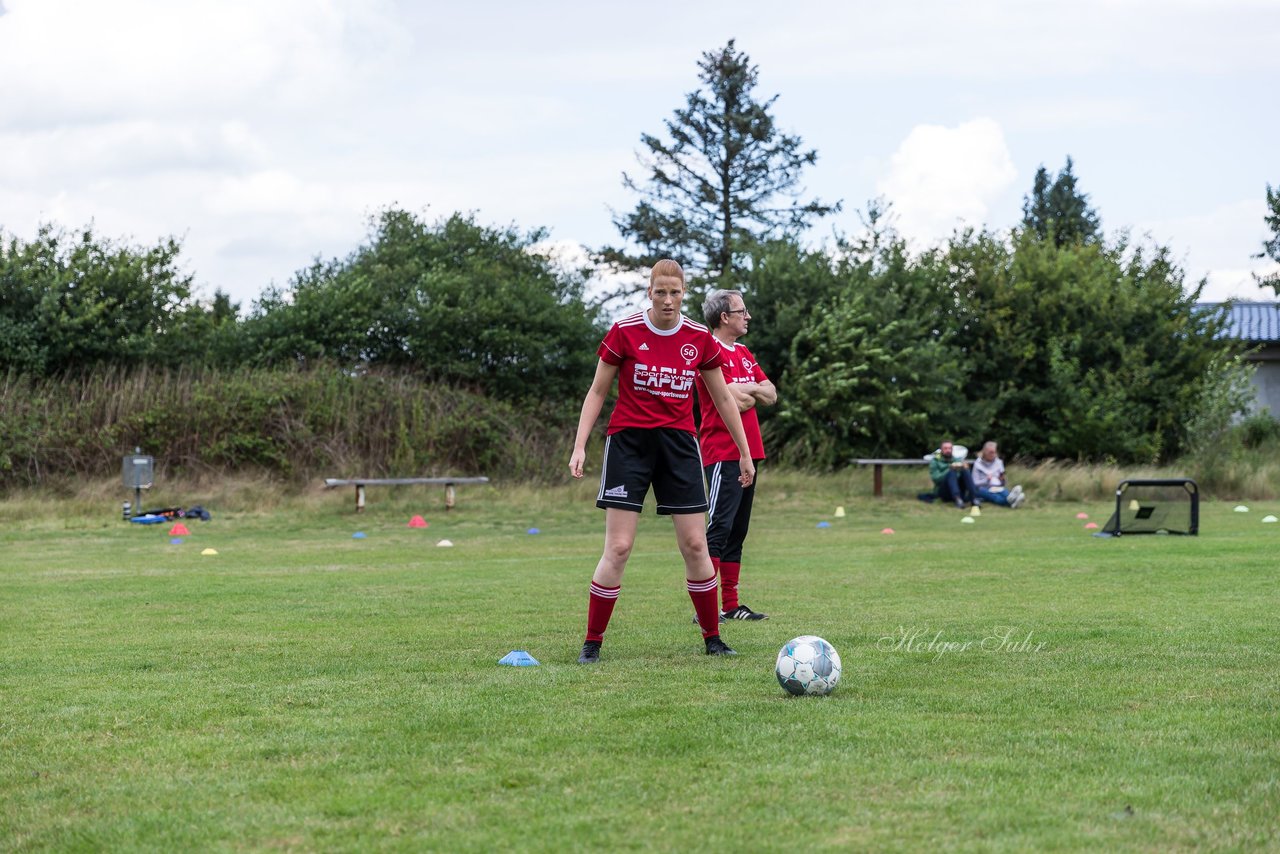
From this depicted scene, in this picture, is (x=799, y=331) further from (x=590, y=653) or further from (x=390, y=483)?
(x=590, y=653)

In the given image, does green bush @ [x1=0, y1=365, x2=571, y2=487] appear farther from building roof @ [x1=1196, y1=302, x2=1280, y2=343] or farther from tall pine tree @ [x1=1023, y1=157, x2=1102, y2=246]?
tall pine tree @ [x1=1023, y1=157, x2=1102, y2=246]

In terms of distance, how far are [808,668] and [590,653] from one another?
4.92 feet

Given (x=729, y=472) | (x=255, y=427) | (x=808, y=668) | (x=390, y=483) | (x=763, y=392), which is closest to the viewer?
(x=808, y=668)

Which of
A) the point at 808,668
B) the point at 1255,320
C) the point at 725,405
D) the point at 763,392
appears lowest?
the point at 808,668

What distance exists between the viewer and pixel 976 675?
233 inches

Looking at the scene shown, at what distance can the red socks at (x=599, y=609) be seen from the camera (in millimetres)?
6668

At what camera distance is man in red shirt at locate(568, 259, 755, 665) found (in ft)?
21.3

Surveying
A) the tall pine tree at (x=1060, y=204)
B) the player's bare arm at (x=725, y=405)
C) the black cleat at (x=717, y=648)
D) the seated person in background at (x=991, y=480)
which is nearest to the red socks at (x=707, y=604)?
the black cleat at (x=717, y=648)

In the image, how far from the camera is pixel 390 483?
21.3 m

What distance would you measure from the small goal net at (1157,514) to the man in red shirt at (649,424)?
10.6 metres

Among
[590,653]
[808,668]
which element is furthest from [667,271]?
[808,668]

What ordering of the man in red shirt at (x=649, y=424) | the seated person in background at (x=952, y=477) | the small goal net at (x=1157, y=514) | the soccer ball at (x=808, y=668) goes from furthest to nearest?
the seated person in background at (x=952, y=477) < the small goal net at (x=1157, y=514) < the man in red shirt at (x=649, y=424) < the soccer ball at (x=808, y=668)

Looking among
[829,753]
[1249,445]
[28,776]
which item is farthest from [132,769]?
[1249,445]

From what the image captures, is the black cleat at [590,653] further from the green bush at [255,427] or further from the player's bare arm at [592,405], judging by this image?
the green bush at [255,427]
